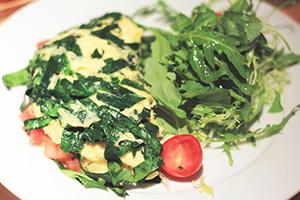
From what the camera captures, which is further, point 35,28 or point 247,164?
point 35,28

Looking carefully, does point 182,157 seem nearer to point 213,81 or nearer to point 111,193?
point 111,193

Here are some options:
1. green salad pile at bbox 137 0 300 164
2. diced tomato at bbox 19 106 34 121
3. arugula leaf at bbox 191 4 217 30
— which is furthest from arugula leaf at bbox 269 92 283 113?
diced tomato at bbox 19 106 34 121

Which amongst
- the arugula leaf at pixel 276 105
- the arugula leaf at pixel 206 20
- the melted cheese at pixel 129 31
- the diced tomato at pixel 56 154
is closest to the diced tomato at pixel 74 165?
the diced tomato at pixel 56 154

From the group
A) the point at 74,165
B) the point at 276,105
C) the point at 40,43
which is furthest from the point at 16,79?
the point at 276,105

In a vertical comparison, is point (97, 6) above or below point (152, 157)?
above

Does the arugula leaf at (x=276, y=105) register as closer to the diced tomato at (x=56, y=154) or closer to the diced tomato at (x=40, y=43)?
the diced tomato at (x=56, y=154)

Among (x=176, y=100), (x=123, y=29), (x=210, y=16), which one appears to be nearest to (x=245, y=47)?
(x=210, y=16)

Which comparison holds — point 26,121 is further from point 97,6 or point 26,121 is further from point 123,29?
point 97,6

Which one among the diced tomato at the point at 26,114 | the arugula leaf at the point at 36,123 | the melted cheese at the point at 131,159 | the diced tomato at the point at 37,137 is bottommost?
the melted cheese at the point at 131,159
